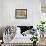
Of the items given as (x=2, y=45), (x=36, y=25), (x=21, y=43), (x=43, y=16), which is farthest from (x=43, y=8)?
(x=2, y=45)

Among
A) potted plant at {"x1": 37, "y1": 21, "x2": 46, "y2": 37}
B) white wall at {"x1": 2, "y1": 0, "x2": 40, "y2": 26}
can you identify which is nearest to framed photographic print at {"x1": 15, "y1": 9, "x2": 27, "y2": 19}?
white wall at {"x1": 2, "y1": 0, "x2": 40, "y2": 26}

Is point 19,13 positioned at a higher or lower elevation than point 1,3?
lower

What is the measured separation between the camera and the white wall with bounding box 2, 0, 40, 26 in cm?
555

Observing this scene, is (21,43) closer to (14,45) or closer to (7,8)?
(14,45)

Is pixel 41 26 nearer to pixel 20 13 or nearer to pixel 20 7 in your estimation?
pixel 20 13

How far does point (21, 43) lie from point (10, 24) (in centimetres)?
103

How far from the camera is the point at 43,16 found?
214 inches

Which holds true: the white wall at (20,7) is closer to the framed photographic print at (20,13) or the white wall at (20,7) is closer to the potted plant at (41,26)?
the framed photographic print at (20,13)

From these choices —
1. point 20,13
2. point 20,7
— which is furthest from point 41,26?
point 20,7

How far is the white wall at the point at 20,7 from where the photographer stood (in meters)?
5.55

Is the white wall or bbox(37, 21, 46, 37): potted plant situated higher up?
the white wall

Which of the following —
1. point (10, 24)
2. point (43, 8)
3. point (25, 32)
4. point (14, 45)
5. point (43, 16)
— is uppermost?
point (43, 8)

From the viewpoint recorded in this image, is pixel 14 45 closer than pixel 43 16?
Yes

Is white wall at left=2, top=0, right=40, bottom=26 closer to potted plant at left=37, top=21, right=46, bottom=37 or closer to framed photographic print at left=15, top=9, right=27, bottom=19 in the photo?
framed photographic print at left=15, top=9, right=27, bottom=19
